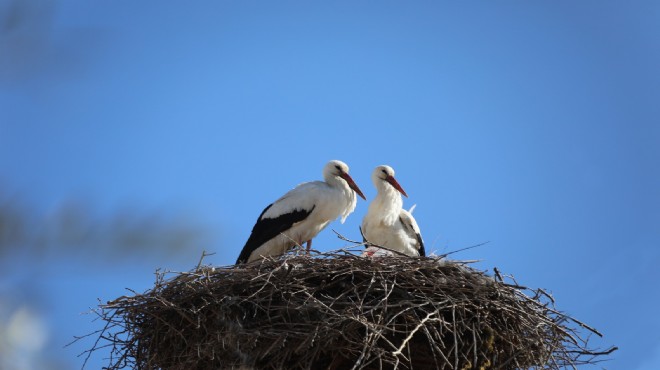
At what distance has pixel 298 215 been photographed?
8734mm

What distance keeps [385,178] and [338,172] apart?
0.43 meters

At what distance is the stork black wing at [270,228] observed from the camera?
8734 mm

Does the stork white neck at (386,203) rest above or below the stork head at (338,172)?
below

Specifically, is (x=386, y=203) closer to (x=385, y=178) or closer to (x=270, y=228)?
(x=385, y=178)

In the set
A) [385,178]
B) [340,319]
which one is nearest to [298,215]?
[385,178]

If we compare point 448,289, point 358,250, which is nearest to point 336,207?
point 358,250

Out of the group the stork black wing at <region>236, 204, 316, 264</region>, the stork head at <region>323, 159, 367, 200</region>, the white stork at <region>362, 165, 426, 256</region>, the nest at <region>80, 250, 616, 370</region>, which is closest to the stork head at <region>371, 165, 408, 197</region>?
the white stork at <region>362, 165, 426, 256</region>

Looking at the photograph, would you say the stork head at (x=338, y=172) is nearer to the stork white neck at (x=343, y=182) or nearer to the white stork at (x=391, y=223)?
the stork white neck at (x=343, y=182)

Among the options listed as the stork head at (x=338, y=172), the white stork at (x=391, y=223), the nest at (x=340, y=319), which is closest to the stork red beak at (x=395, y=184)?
the white stork at (x=391, y=223)

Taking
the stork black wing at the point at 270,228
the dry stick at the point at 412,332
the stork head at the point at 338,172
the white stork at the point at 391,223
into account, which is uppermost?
the stork head at the point at 338,172

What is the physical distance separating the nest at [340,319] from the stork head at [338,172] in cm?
245

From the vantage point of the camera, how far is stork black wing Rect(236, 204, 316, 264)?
28.7 ft

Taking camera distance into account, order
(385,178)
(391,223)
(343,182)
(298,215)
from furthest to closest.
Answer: (385,178) → (343,182) → (391,223) → (298,215)

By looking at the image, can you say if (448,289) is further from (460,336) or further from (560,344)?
(560,344)
